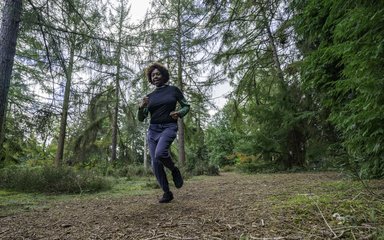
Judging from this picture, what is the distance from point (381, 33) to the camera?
2.21m

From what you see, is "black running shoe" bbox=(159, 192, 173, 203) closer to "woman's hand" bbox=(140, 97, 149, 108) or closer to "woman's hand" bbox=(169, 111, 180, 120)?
"woman's hand" bbox=(169, 111, 180, 120)

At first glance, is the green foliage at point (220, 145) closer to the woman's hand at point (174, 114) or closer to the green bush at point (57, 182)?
the green bush at point (57, 182)

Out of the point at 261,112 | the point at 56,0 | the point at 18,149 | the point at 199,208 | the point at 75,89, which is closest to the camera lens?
the point at 199,208

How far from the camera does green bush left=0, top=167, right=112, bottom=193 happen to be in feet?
17.2

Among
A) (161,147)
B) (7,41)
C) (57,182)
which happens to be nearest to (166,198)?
(161,147)

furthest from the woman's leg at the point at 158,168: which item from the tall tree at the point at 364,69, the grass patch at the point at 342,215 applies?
the tall tree at the point at 364,69

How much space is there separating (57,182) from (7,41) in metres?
2.84

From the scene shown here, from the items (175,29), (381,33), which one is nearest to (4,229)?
(381,33)

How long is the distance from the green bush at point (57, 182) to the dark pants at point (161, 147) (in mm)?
2504

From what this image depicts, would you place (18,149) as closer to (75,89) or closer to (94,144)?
(75,89)

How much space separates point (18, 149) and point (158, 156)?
20.7 feet

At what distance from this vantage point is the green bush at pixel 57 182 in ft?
17.2

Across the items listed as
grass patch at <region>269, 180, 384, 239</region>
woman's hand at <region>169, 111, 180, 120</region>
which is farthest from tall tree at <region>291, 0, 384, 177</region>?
woman's hand at <region>169, 111, 180, 120</region>

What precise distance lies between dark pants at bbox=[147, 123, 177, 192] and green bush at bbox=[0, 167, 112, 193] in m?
2.50
